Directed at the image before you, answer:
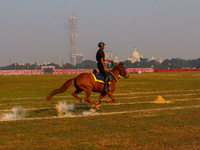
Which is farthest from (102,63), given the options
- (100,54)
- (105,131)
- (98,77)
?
(105,131)

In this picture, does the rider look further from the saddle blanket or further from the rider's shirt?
the saddle blanket

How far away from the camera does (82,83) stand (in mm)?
13234

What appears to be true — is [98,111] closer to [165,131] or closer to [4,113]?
[4,113]

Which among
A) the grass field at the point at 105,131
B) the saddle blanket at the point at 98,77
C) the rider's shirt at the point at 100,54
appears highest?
the rider's shirt at the point at 100,54

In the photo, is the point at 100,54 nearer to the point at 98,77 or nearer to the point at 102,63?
the point at 102,63

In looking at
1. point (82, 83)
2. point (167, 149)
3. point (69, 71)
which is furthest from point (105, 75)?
point (69, 71)

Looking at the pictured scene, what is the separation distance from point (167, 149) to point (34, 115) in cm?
719

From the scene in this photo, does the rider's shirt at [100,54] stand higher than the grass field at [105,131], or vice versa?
the rider's shirt at [100,54]

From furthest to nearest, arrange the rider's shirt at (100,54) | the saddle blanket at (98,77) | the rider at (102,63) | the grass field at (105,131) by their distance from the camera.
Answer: the rider's shirt at (100,54) < the rider at (102,63) < the saddle blanket at (98,77) < the grass field at (105,131)

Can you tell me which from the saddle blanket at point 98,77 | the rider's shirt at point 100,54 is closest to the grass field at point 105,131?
the saddle blanket at point 98,77

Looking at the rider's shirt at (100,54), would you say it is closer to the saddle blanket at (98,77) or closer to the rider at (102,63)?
the rider at (102,63)

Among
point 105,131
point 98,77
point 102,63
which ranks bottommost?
point 105,131

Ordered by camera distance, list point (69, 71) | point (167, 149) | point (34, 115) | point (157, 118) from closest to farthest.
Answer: point (167, 149) < point (157, 118) < point (34, 115) < point (69, 71)

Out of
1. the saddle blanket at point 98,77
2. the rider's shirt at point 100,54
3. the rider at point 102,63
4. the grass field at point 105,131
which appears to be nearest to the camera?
the grass field at point 105,131
